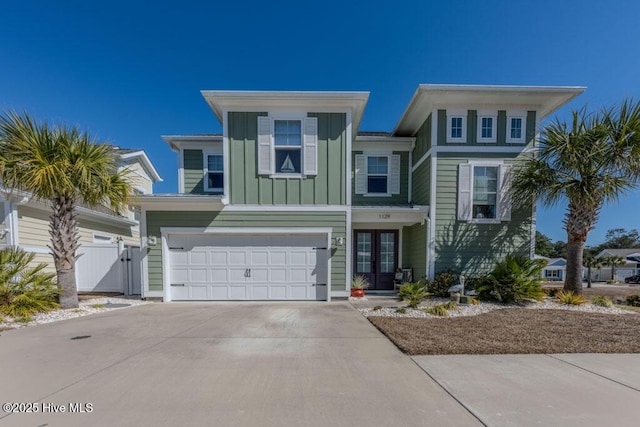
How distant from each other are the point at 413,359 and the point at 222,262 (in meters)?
5.70

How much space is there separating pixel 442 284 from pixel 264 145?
622 cm

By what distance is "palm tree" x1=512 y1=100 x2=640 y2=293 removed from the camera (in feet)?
21.4

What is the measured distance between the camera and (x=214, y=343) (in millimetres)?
4043

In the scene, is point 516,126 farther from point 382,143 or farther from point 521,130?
point 382,143

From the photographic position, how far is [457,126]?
797 cm

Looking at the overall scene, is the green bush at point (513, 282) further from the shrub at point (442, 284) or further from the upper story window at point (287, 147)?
the upper story window at point (287, 147)

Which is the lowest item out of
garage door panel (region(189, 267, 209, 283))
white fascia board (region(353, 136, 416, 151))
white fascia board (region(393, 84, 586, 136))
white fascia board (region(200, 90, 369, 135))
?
garage door panel (region(189, 267, 209, 283))

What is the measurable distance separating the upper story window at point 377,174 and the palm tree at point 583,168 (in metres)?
3.96

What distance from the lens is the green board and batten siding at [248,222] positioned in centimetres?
745

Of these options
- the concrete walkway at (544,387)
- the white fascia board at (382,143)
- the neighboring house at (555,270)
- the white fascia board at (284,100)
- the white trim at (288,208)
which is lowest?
the neighboring house at (555,270)

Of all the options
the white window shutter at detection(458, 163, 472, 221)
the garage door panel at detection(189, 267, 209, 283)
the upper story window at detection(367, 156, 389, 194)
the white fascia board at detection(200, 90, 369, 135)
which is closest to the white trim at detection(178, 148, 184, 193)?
the white fascia board at detection(200, 90, 369, 135)

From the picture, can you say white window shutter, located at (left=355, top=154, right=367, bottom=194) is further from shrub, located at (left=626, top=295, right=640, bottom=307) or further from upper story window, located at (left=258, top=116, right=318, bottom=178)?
shrub, located at (left=626, top=295, right=640, bottom=307)

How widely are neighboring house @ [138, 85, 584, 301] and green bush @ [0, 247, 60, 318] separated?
193 cm

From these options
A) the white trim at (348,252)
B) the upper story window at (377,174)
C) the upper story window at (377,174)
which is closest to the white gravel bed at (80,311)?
the white trim at (348,252)
